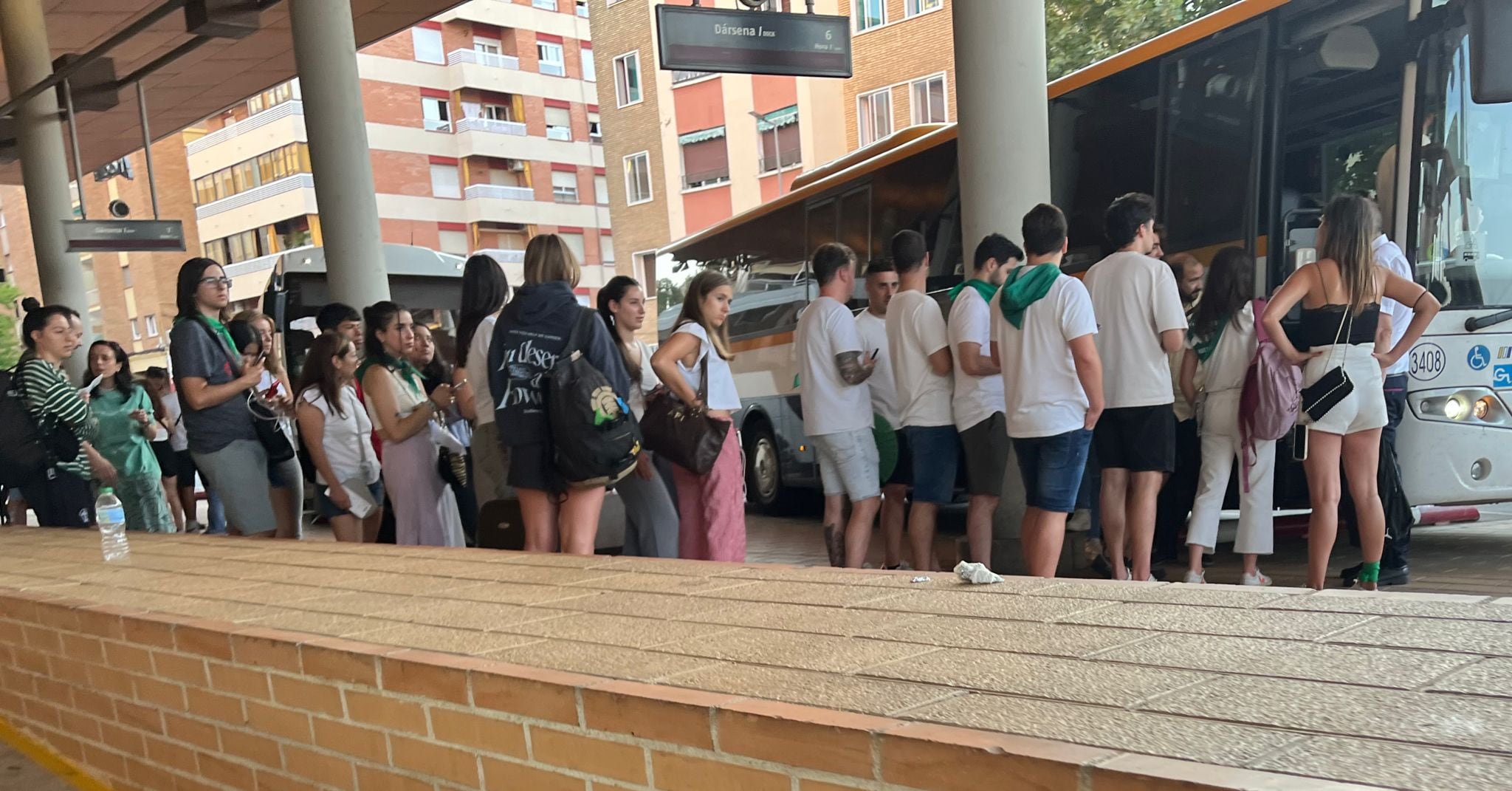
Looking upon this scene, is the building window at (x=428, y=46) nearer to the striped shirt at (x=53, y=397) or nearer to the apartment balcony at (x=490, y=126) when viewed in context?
the apartment balcony at (x=490, y=126)

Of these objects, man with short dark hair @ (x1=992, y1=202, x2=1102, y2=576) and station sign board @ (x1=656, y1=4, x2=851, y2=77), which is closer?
man with short dark hair @ (x1=992, y1=202, x2=1102, y2=576)

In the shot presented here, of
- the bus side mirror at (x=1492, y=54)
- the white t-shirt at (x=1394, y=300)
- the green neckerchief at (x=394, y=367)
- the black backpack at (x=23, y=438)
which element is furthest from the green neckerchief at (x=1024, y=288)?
the black backpack at (x=23, y=438)

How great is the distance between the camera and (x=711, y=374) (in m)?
5.39

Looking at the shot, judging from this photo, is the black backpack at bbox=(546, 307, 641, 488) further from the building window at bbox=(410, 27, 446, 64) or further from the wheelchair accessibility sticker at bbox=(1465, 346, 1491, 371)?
the building window at bbox=(410, 27, 446, 64)

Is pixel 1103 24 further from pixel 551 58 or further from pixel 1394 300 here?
pixel 551 58

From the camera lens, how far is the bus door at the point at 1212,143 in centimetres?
677

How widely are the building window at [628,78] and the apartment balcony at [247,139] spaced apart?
13.9 metres

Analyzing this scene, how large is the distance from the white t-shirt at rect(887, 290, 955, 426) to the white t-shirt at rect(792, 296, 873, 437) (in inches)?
9.3

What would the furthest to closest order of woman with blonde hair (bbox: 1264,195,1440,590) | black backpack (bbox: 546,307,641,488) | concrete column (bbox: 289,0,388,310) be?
concrete column (bbox: 289,0,388,310)
woman with blonde hair (bbox: 1264,195,1440,590)
black backpack (bbox: 546,307,641,488)

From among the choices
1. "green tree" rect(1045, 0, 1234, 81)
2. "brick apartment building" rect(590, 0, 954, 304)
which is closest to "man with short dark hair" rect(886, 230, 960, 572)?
"green tree" rect(1045, 0, 1234, 81)

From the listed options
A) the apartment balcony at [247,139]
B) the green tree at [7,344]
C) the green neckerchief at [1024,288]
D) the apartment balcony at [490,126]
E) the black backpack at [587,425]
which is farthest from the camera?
the apartment balcony at [490,126]

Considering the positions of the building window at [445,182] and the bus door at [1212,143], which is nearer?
the bus door at [1212,143]

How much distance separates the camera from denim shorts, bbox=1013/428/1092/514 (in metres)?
5.13

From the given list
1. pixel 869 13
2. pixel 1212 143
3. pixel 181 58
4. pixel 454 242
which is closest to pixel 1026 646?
pixel 1212 143
